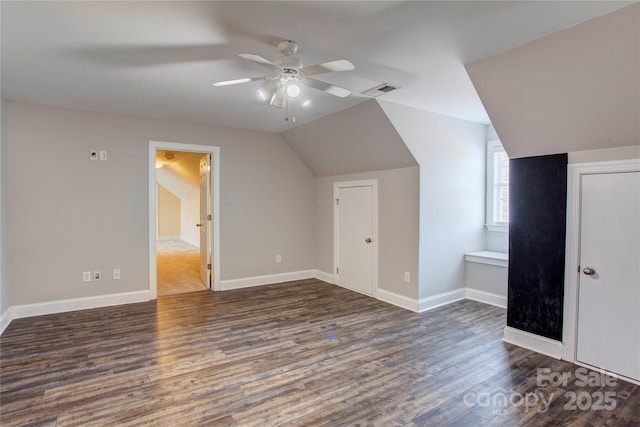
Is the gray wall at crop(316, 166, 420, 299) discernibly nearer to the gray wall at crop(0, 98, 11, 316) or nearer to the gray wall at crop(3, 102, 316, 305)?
the gray wall at crop(3, 102, 316, 305)

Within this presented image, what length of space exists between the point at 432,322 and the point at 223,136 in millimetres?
3864

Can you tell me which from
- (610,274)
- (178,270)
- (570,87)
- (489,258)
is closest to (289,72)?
(570,87)

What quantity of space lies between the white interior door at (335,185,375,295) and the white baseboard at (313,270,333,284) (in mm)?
184

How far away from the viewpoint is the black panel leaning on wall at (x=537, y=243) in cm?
288

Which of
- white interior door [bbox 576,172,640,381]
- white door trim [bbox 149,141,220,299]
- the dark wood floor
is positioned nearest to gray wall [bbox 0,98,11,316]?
the dark wood floor

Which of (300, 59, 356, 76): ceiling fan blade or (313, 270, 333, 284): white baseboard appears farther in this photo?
(313, 270, 333, 284): white baseboard

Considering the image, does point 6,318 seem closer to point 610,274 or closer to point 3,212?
point 3,212

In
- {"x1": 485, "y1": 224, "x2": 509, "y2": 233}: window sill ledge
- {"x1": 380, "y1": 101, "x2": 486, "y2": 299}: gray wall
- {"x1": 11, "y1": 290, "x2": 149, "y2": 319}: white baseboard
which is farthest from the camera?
{"x1": 485, "y1": 224, "x2": 509, "y2": 233}: window sill ledge

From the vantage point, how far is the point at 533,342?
3.04 m

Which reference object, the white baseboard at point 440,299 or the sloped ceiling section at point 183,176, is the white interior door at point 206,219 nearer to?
the sloped ceiling section at point 183,176

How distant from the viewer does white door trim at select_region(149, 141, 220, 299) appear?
177 inches

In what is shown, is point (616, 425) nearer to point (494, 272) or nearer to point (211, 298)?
point (494, 272)

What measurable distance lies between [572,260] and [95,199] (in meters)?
5.24

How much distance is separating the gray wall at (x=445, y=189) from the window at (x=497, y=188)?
0.33 ft
